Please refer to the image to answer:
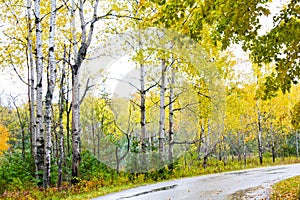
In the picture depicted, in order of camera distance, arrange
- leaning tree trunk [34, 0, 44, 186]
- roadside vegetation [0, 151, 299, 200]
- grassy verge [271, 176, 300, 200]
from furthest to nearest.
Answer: leaning tree trunk [34, 0, 44, 186] < roadside vegetation [0, 151, 299, 200] < grassy verge [271, 176, 300, 200]

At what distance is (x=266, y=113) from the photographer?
2808cm

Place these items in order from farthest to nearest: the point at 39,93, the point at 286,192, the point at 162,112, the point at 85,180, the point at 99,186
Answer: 1. the point at 162,112
2. the point at 85,180
3. the point at 99,186
4. the point at 39,93
5. the point at 286,192

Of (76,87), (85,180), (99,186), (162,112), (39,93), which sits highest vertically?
(76,87)

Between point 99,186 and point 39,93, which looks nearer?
point 39,93

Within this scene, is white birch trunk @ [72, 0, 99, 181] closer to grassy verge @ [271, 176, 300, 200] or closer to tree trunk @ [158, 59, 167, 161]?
tree trunk @ [158, 59, 167, 161]

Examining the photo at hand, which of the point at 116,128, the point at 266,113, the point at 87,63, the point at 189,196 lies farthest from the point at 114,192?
the point at 266,113

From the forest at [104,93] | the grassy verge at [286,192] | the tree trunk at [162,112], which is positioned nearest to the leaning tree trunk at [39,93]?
the forest at [104,93]

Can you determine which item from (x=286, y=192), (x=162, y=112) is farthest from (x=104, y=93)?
(x=286, y=192)

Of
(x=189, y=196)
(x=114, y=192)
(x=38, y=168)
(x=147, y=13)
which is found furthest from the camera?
(x=147, y=13)

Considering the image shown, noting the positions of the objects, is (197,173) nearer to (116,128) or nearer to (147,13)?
(116,128)

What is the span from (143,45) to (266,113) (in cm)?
1550

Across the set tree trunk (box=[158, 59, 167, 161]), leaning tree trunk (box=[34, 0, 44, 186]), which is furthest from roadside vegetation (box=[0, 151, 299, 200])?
leaning tree trunk (box=[34, 0, 44, 186])

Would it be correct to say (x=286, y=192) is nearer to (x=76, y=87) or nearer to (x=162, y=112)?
(x=76, y=87)

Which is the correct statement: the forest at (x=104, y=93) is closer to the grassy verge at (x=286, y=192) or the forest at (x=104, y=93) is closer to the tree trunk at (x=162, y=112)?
the tree trunk at (x=162, y=112)
